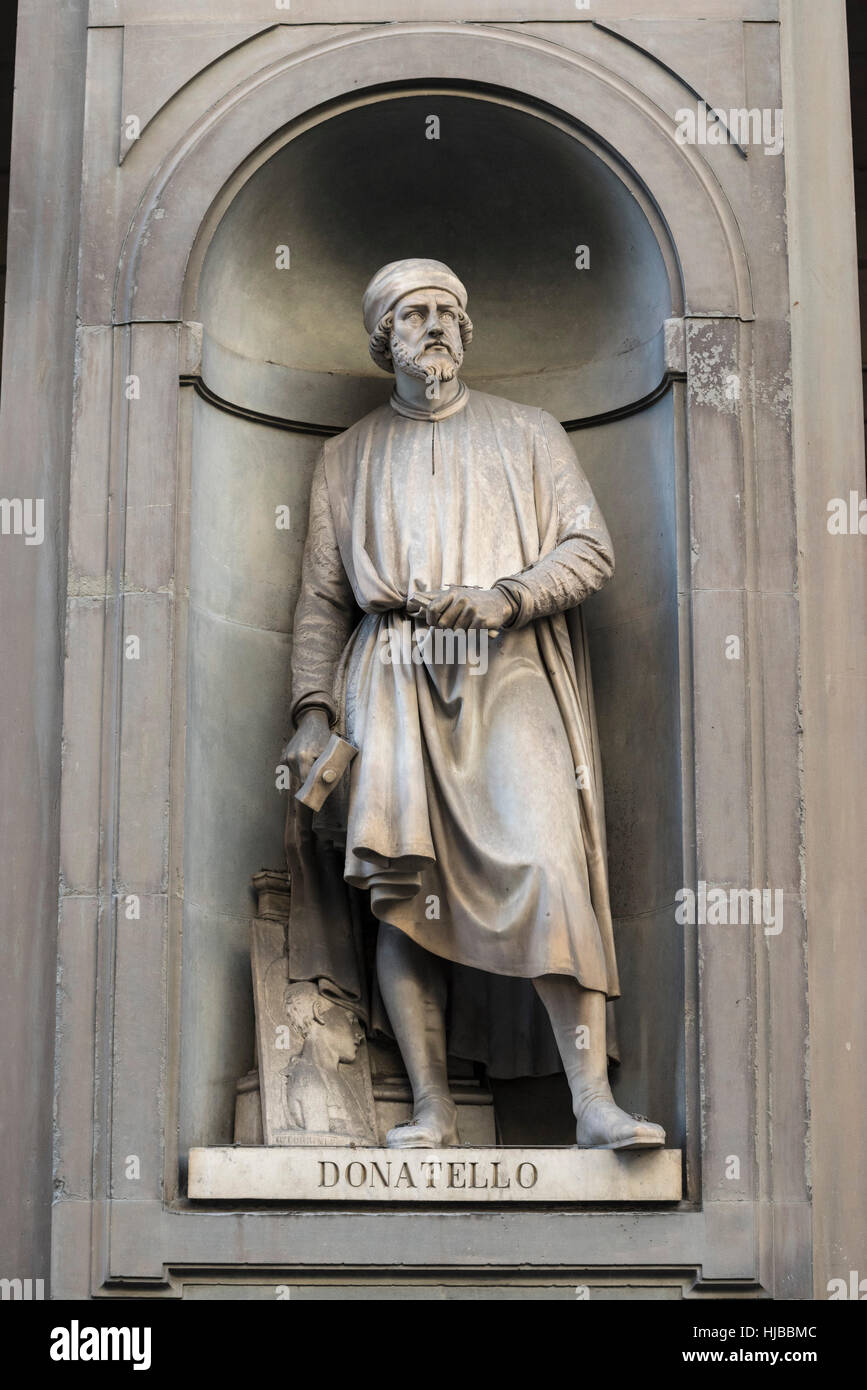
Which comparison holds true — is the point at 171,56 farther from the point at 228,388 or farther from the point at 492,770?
the point at 492,770

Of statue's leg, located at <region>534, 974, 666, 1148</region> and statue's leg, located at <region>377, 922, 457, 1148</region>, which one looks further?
statue's leg, located at <region>377, 922, 457, 1148</region>

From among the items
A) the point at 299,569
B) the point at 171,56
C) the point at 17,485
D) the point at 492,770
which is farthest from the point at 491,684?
the point at 171,56

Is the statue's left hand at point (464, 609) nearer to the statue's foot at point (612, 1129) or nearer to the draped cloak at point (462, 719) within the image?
the draped cloak at point (462, 719)

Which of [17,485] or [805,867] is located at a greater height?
[17,485]

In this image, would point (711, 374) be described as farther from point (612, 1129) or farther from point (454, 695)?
point (612, 1129)

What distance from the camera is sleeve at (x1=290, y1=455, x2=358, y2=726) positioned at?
9.45 metres

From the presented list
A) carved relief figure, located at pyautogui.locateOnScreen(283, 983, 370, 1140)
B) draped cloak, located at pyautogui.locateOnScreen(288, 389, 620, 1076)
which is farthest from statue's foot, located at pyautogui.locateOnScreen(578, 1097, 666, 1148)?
carved relief figure, located at pyautogui.locateOnScreen(283, 983, 370, 1140)

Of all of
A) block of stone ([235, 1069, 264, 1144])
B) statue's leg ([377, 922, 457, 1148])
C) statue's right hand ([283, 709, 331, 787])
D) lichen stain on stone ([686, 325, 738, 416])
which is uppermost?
lichen stain on stone ([686, 325, 738, 416])

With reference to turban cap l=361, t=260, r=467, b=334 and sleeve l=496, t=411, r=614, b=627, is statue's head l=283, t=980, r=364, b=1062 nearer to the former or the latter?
sleeve l=496, t=411, r=614, b=627

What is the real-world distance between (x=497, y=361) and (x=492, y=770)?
6.28 feet

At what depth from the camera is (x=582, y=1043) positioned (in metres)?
8.98

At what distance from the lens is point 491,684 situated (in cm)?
927

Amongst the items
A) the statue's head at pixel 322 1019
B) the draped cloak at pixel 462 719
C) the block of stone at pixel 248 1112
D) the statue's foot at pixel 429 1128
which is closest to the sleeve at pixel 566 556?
the draped cloak at pixel 462 719

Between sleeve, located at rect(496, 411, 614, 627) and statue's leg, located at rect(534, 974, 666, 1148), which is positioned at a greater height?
sleeve, located at rect(496, 411, 614, 627)
